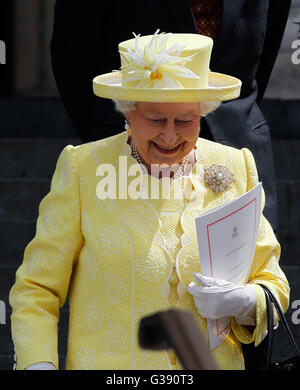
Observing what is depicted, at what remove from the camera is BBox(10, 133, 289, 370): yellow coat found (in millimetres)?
3232

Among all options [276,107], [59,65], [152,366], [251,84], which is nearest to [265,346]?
[152,366]

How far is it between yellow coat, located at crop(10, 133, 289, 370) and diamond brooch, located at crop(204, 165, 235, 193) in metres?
0.03

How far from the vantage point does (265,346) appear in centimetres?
341

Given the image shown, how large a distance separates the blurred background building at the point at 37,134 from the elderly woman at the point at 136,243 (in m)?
1.99

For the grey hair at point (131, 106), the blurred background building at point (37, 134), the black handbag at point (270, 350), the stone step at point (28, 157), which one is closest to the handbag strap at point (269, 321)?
the black handbag at point (270, 350)

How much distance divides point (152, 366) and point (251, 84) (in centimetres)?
168

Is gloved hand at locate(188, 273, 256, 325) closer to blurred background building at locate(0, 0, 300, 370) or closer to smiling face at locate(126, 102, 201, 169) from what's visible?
smiling face at locate(126, 102, 201, 169)

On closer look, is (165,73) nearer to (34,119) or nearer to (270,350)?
(270,350)

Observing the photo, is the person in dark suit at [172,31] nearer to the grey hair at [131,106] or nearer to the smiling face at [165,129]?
the grey hair at [131,106]

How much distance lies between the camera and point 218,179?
340cm

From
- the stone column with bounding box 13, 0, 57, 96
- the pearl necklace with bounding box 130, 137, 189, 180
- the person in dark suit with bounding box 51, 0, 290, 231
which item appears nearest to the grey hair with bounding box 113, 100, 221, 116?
the pearl necklace with bounding box 130, 137, 189, 180

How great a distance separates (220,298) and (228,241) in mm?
180

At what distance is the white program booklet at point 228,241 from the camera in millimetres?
3107

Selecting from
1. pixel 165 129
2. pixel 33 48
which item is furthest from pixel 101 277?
pixel 33 48
